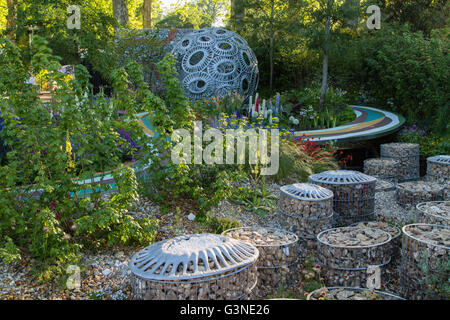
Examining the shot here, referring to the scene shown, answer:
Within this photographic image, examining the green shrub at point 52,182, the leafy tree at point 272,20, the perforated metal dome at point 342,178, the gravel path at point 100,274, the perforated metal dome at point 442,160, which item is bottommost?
the gravel path at point 100,274

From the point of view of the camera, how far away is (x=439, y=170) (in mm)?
7145

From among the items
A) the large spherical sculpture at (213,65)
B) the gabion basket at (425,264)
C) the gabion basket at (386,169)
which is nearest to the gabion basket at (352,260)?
the gabion basket at (425,264)

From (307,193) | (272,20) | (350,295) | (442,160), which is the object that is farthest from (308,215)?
(272,20)

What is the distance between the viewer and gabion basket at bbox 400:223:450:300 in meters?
3.62

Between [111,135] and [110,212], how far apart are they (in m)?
0.86

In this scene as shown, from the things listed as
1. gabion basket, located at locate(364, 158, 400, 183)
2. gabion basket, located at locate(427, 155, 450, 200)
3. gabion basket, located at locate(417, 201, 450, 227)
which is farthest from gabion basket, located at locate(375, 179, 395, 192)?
gabion basket, located at locate(417, 201, 450, 227)

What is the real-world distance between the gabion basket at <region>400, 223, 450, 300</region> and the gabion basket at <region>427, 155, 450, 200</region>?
3.28 meters

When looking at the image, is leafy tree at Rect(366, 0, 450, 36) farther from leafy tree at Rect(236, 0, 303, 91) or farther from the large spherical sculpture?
the large spherical sculpture

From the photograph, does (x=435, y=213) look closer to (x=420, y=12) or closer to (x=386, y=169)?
(x=386, y=169)

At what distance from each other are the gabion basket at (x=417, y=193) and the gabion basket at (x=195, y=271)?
370 cm

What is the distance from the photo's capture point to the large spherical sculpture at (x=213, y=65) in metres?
11.8

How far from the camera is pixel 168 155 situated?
4.92m

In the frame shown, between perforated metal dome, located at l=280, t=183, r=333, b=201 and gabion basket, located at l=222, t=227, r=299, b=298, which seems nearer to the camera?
gabion basket, located at l=222, t=227, r=299, b=298

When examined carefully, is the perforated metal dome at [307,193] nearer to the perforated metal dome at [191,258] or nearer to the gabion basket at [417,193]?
the perforated metal dome at [191,258]
